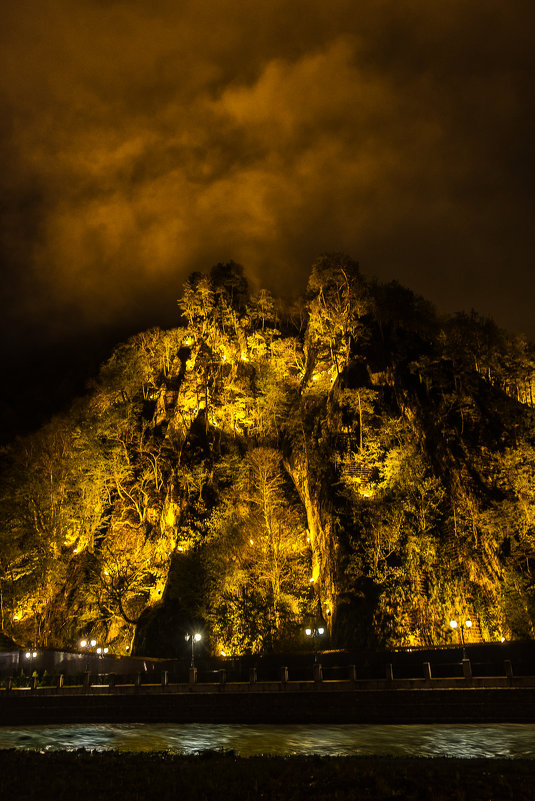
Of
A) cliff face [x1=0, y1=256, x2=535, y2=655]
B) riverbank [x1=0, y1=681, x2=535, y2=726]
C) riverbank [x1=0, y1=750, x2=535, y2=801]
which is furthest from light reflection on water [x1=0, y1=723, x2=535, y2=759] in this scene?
cliff face [x1=0, y1=256, x2=535, y2=655]

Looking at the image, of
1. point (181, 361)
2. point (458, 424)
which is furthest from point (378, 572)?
point (181, 361)

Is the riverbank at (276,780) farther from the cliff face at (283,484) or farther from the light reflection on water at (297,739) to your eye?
the cliff face at (283,484)

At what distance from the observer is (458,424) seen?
46906 mm

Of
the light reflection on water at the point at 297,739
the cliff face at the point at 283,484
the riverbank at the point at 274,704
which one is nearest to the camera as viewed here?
the light reflection on water at the point at 297,739

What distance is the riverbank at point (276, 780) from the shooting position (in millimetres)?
9078

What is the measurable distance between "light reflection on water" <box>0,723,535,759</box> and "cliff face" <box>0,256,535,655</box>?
48.7 ft

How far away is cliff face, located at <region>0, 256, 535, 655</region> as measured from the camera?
3784cm

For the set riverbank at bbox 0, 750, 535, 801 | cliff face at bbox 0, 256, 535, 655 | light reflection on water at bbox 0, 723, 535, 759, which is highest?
cliff face at bbox 0, 256, 535, 655

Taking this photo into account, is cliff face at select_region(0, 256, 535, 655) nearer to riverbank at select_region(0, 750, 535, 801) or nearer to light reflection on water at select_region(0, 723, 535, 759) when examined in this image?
light reflection on water at select_region(0, 723, 535, 759)

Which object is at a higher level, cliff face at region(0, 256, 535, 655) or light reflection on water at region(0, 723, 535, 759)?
cliff face at region(0, 256, 535, 655)

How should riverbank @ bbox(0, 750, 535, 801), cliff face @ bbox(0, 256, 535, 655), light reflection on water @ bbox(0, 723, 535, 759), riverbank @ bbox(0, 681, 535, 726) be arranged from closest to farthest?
riverbank @ bbox(0, 750, 535, 801) < light reflection on water @ bbox(0, 723, 535, 759) < riverbank @ bbox(0, 681, 535, 726) < cliff face @ bbox(0, 256, 535, 655)

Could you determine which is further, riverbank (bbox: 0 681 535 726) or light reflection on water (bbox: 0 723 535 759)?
riverbank (bbox: 0 681 535 726)

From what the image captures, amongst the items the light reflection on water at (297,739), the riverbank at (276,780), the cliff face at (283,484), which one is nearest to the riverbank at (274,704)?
the light reflection on water at (297,739)

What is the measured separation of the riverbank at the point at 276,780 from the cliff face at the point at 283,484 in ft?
82.0
